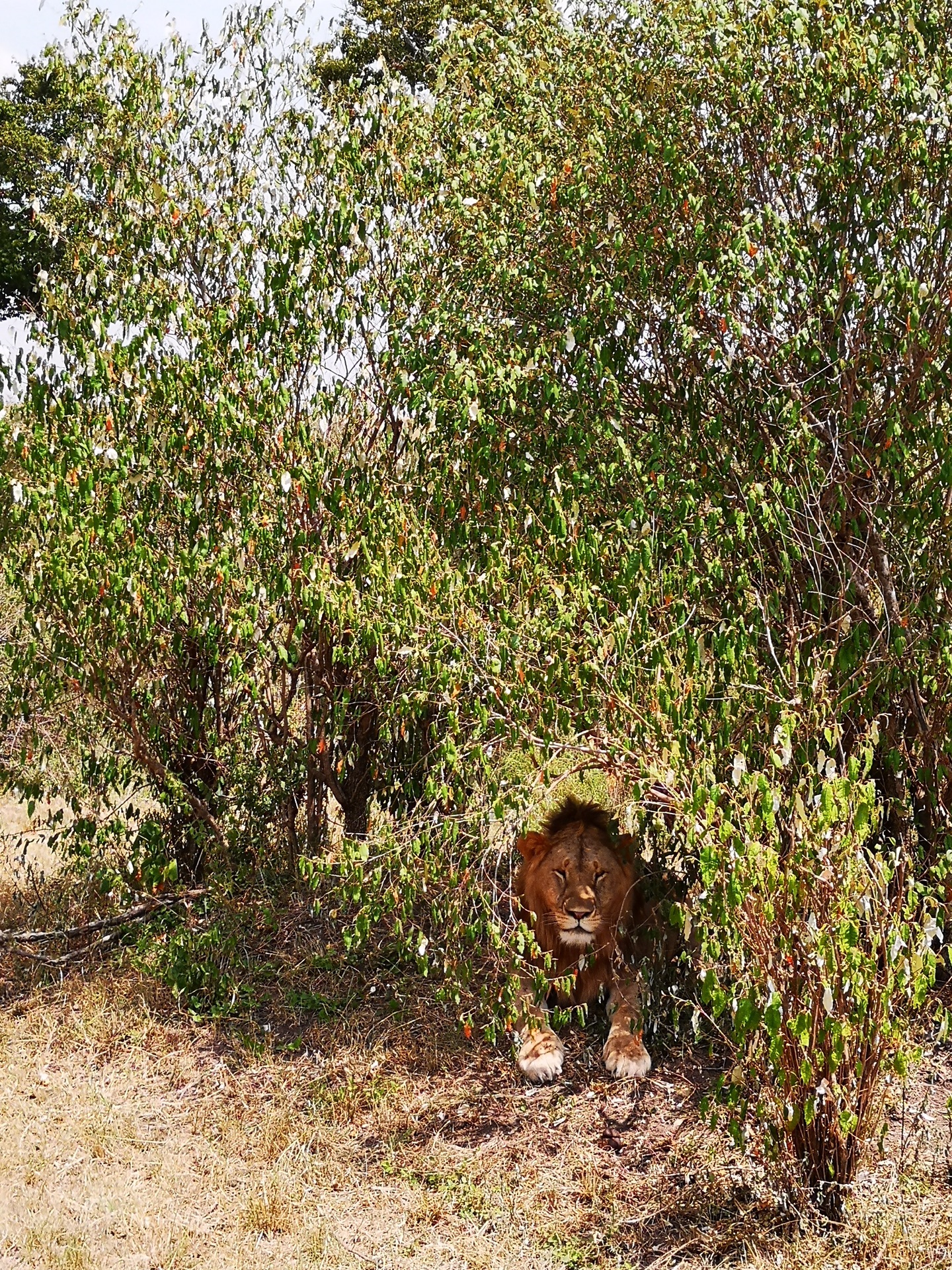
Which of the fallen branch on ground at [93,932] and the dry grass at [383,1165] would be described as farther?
the fallen branch on ground at [93,932]

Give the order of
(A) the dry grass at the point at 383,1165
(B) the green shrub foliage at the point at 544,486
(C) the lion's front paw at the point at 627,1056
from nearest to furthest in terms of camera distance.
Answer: (A) the dry grass at the point at 383,1165 → (B) the green shrub foliage at the point at 544,486 → (C) the lion's front paw at the point at 627,1056

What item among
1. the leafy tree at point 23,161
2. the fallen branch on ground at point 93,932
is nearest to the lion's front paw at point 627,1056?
the fallen branch on ground at point 93,932

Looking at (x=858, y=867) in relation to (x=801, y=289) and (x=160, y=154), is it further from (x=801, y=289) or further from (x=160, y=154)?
(x=160, y=154)

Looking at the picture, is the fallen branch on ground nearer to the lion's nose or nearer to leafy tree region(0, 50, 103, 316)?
the lion's nose

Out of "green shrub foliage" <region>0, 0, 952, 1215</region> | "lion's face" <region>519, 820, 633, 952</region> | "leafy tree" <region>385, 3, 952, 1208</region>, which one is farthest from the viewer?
"lion's face" <region>519, 820, 633, 952</region>

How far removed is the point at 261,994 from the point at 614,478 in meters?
3.24

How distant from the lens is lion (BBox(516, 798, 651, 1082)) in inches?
221

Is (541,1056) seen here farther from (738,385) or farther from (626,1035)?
(738,385)

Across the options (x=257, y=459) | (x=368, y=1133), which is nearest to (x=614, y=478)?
(x=257, y=459)

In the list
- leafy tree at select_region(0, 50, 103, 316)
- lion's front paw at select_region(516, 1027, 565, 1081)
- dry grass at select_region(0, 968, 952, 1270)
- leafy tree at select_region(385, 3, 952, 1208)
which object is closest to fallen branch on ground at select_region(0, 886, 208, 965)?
dry grass at select_region(0, 968, 952, 1270)

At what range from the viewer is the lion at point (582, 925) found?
5.60 meters

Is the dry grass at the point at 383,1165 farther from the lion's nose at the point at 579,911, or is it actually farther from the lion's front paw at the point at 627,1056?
the lion's nose at the point at 579,911

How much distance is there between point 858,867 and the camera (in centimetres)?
421

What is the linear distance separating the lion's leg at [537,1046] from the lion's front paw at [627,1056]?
21 cm
